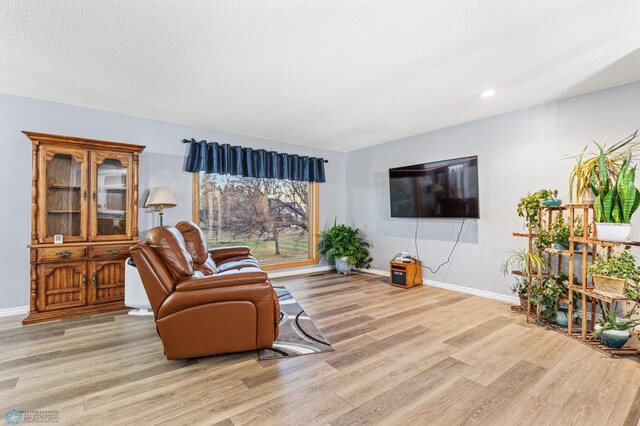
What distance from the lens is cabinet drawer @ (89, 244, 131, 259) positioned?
10.5 ft

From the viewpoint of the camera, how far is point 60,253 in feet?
10.0

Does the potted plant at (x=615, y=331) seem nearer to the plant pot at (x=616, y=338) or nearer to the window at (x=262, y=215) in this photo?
the plant pot at (x=616, y=338)

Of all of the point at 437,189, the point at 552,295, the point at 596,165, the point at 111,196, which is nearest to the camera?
the point at 596,165

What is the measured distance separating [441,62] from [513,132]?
1838 mm

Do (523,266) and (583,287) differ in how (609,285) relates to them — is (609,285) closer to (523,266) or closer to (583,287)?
(583,287)

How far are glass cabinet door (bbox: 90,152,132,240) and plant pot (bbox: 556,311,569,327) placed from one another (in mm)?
4702

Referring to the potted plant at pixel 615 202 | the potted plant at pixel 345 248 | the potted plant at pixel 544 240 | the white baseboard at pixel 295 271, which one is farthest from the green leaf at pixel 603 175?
the white baseboard at pixel 295 271

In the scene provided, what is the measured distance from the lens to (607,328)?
7.89 feet

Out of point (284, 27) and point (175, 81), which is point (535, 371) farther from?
point (175, 81)

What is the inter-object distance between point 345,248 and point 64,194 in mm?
3985

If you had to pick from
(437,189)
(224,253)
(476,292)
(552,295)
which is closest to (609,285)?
(552,295)

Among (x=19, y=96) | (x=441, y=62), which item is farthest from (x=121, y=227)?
(x=441, y=62)

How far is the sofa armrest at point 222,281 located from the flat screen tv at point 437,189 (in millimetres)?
2977

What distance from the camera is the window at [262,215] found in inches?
175
